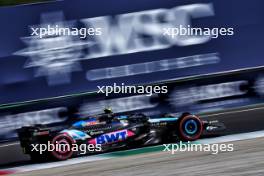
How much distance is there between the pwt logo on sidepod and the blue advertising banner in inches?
107

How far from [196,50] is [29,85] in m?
3.68

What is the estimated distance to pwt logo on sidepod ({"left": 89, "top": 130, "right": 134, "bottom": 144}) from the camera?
10555 mm

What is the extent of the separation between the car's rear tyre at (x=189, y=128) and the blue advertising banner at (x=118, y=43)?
2.76 metres

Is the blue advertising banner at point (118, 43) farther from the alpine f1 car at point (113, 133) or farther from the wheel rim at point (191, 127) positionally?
the wheel rim at point (191, 127)

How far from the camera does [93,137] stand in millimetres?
10531

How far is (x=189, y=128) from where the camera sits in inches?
425

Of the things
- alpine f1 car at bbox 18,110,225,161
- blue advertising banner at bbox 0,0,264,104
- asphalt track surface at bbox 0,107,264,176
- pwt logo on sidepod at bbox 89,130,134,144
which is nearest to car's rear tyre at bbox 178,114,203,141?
alpine f1 car at bbox 18,110,225,161

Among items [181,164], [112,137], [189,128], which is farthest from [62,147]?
[181,164]

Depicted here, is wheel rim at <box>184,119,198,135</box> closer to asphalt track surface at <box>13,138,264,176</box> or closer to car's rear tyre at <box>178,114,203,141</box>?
car's rear tyre at <box>178,114,203,141</box>

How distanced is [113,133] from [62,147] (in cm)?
92

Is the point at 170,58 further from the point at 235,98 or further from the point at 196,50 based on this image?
the point at 235,98

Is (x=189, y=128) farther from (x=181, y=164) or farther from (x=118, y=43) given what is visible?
(x=118, y=43)

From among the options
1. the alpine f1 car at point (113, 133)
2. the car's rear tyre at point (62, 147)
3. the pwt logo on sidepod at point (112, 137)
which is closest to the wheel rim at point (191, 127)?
the alpine f1 car at point (113, 133)

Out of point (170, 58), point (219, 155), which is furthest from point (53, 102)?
point (219, 155)
